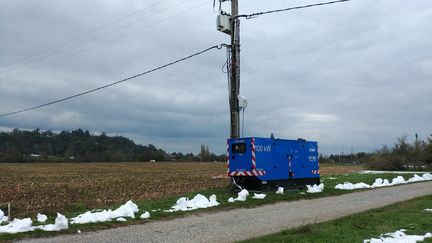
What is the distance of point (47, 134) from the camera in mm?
156500

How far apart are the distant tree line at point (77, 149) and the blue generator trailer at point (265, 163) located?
371 ft

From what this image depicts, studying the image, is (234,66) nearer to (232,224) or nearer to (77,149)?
(232,224)

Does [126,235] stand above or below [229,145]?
below

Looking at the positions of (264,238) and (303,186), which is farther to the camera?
(303,186)

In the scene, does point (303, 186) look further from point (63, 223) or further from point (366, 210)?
point (63, 223)

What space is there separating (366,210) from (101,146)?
145487mm

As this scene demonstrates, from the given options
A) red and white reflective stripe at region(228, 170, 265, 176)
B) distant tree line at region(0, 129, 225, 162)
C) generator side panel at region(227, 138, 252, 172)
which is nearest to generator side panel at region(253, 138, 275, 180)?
red and white reflective stripe at region(228, 170, 265, 176)

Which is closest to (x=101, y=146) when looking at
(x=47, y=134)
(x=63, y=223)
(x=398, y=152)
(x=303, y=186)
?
(x=47, y=134)

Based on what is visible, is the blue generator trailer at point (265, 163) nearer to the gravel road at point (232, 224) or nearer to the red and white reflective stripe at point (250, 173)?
the red and white reflective stripe at point (250, 173)

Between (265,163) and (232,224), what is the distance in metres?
9.12

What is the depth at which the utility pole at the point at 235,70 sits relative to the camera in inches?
830

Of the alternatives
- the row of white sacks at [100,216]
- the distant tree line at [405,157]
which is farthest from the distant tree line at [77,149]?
the row of white sacks at [100,216]

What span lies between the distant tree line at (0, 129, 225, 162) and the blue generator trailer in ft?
371

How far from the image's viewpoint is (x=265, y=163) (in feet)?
66.9
